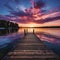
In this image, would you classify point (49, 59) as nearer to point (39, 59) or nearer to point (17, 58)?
point (39, 59)

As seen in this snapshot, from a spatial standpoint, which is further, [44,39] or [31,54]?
[44,39]

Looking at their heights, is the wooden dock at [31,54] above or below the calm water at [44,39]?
above

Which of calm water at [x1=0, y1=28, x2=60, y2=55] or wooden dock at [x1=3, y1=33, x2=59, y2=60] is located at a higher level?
wooden dock at [x1=3, y1=33, x2=59, y2=60]

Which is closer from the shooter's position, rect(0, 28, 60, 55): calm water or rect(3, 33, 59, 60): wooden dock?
rect(3, 33, 59, 60): wooden dock

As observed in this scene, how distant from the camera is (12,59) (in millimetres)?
6902

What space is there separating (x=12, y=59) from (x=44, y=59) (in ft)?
5.81

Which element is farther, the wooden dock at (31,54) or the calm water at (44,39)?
the calm water at (44,39)

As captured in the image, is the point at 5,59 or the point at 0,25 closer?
the point at 5,59

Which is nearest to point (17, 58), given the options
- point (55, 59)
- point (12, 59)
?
point (12, 59)

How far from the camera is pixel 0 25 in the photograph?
11506 cm

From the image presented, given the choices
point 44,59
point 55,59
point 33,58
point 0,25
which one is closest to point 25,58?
point 33,58

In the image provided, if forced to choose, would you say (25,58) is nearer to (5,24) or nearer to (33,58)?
(33,58)

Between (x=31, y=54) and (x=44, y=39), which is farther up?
(x=31, y=54)

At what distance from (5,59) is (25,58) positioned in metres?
1.12
